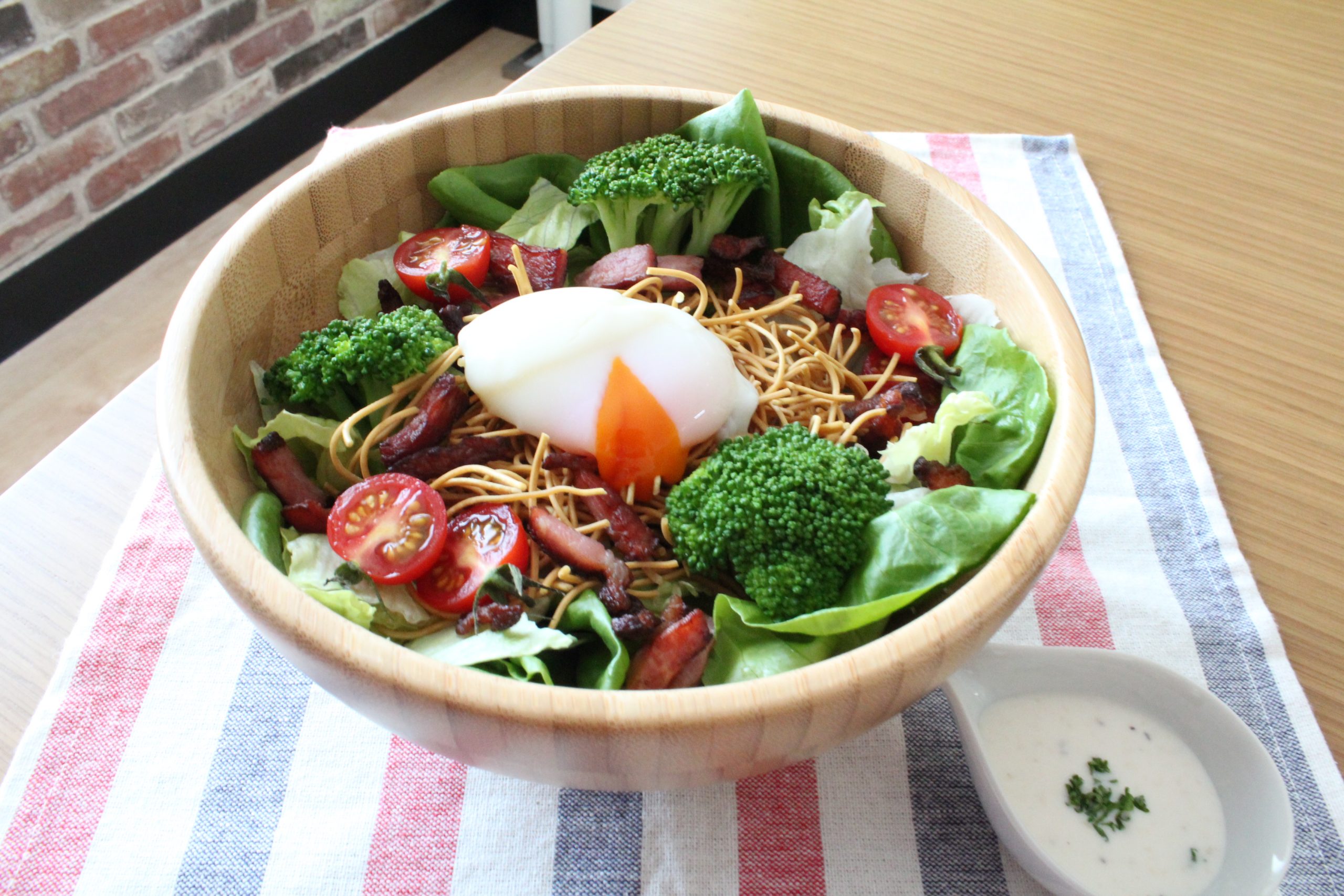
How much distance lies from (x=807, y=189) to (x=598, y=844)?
3.65ft

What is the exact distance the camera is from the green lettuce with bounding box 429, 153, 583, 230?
1617mm

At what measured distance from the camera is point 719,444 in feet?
4.81

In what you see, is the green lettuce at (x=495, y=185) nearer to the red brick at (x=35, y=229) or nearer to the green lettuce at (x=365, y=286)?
the green lettuce at (x=365, y=286)

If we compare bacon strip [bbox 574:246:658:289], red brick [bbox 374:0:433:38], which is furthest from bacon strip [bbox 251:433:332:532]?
red brick [bbox 374:0:433:38]

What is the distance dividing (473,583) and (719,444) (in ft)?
1.46

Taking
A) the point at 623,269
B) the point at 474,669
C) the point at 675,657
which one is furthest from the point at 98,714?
the point at 623,269

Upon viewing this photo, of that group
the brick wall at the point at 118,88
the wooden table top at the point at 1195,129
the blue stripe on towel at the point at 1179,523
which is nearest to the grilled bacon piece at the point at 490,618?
the blue stripe on towel at the point at 1179,523

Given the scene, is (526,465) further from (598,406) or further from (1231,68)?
(1231,68)

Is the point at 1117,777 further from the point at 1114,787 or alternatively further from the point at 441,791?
the point at 441,791

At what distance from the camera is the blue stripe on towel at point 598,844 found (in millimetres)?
1155

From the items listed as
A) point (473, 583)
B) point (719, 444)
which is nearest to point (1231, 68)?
point (719, 444)

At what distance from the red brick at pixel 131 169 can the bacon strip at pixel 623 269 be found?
255 cm

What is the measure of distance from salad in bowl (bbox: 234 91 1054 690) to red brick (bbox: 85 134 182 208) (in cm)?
233

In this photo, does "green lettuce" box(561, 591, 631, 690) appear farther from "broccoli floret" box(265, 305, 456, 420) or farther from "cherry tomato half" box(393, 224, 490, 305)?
"cherry tomato half" box(393, 224, 490, 305)
